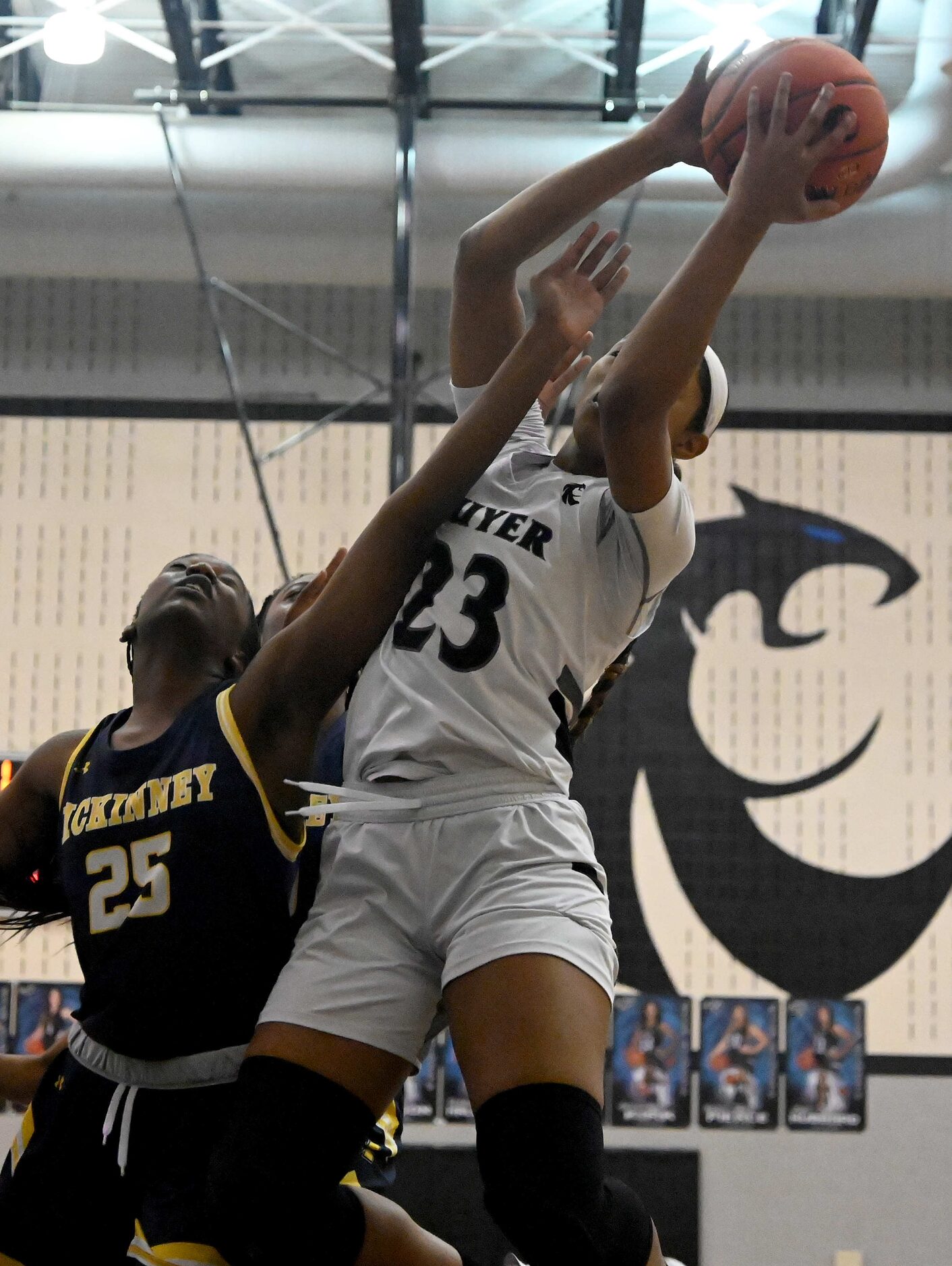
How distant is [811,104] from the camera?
2.00m

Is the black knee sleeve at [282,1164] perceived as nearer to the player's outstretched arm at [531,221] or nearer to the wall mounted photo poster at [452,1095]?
the player's outstretched arm at [531,221]

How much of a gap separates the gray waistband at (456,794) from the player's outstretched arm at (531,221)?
A: 32.0 inches

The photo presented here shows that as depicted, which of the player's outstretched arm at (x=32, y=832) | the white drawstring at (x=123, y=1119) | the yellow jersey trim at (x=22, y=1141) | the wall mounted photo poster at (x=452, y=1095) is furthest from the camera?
the wall mounted photo poster at (x=452, y=1095)

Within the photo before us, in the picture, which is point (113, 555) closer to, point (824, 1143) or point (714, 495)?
point (714, 495)

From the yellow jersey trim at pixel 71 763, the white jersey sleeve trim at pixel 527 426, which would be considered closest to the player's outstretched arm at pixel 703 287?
the white jersey sleeve trim at pixel 527 426

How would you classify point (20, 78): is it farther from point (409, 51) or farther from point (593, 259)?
point (593, 259)

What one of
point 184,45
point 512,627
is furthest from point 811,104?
point 184,45


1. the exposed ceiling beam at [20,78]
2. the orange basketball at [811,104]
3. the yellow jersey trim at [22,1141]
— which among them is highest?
the exposed ceiling beam at [20,78]

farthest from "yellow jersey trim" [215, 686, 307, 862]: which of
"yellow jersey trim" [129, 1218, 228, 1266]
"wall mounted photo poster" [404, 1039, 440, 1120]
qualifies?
"wall mounted photo poster" [404, 1039, 440, 1120]

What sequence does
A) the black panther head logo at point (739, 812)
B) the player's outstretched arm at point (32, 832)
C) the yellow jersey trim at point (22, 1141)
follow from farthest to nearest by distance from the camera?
the black panther head logo at point (739, 812) < the player's outstretched arm at point (32, 832) < the yellow jersey trim at point (22, 1141)

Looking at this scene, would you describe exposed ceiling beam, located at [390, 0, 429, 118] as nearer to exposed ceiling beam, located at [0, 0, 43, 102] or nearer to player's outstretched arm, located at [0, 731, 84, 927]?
exposed ceiling beam, located at [0, 0, 43, 102]

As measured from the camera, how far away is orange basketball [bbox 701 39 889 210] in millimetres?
1972

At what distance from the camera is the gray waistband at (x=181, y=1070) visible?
6.48 feet

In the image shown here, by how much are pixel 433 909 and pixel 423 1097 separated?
176 inches
